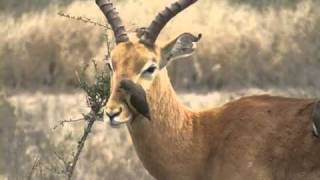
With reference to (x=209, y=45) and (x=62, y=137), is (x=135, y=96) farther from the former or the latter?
(x=209, y=45)

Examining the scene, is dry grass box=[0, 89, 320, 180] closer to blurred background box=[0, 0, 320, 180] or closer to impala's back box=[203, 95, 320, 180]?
blurred background box=[0, 0, 320, 180]

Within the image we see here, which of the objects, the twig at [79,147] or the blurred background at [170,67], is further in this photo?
the blurred background at [170,67]

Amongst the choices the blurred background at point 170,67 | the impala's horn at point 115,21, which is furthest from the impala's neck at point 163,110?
the blurred background at point 170,67

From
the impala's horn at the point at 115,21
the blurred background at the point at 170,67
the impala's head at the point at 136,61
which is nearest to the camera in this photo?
the impala's head at the point at 136,61

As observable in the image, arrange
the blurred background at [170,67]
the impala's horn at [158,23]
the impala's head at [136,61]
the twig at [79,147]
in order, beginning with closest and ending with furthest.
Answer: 1. the impala's head at [136,61]
2. the impala's horn at [158,23]
3. the twig at [79,147]
4. the blurred background at [170,67]

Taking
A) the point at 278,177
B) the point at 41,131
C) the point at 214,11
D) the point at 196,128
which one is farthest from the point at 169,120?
the point at 214,11

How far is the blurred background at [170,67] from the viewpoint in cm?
2583

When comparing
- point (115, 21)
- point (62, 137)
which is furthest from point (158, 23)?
point (62, 137)

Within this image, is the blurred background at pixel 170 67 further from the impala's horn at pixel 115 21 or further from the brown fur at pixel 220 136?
the brown fur at pixel 220 136

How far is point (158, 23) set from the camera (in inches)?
447

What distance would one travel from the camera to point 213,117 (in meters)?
11.6

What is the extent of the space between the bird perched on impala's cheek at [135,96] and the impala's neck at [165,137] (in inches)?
9.1

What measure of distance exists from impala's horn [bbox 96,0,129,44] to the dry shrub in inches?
558

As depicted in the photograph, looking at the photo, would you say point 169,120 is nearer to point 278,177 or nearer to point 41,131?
point 278,177
